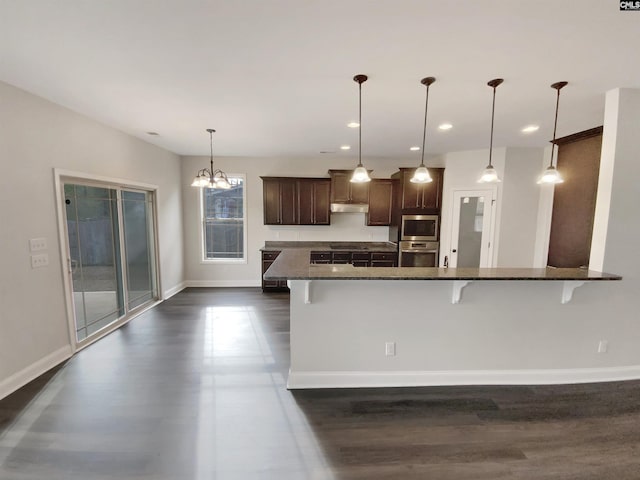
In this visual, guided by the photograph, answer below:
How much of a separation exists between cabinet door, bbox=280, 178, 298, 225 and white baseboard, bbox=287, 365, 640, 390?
3.42 m

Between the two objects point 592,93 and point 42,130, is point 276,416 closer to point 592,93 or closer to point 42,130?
point 42,130

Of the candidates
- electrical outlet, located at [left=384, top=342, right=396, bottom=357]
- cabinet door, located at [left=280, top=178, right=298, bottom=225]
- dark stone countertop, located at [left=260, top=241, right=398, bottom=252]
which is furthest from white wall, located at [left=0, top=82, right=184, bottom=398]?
electrical outlet, located at [left=384, top=342, right=396, bottom=357]

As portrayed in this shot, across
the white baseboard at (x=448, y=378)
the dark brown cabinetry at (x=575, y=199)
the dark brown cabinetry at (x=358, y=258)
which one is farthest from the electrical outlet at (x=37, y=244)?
the dark brown cabinetry at (x=575, y=199)

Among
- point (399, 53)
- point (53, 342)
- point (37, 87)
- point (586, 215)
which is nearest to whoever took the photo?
point (399, 53)

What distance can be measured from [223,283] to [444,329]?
457 cm

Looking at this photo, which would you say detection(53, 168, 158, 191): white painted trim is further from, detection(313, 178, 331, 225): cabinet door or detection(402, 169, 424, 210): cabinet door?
detection(402, 169, 424, 210): cabinet door

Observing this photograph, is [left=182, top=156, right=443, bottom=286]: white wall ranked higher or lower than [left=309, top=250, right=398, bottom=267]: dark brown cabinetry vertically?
higher

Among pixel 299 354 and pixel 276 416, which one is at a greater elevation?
pixel 299 354

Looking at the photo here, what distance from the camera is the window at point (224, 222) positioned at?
18.7ft

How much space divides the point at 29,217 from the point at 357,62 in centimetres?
324

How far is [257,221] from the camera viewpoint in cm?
572

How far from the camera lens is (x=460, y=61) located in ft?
6.50

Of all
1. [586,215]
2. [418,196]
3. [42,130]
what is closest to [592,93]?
[586,215]

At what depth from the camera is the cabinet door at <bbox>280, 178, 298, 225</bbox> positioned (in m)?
5.41
